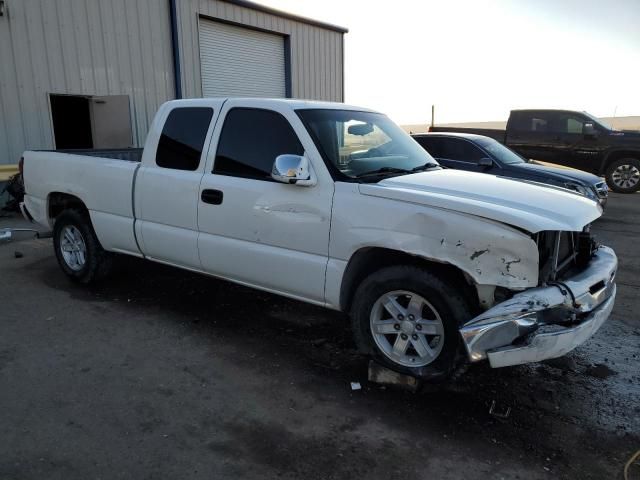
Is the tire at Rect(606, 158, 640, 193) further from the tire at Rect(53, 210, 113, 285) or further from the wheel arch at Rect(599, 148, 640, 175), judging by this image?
the tire at Rect(53, 210, 113, 285)

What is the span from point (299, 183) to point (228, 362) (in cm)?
147

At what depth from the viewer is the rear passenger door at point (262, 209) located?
3.70 m

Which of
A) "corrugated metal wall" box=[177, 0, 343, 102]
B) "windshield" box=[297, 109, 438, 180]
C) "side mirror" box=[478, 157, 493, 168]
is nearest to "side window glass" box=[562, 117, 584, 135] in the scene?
"side mirror" box=[478, 157, 493, 168]

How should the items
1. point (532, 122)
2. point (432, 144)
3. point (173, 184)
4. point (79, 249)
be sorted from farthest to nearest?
point (532, 122) < point (432, 144) < point (79, 249) < point (173, 184)

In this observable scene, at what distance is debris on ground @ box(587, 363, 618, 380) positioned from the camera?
12.4 feet

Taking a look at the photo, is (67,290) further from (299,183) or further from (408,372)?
(408,372)

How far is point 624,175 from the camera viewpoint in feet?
43.4

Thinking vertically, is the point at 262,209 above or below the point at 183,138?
below

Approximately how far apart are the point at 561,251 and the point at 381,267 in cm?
124

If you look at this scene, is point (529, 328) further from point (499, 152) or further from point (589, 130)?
point (589, 130)

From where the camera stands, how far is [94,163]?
16.9 feet

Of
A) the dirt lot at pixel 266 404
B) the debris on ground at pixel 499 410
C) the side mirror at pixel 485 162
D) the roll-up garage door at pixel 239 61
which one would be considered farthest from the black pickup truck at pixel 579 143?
the debris on ground at pixel 499 410

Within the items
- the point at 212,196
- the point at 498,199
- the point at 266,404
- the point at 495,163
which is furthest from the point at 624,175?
the point at 266,404

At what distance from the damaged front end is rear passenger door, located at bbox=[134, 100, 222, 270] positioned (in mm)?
2516
